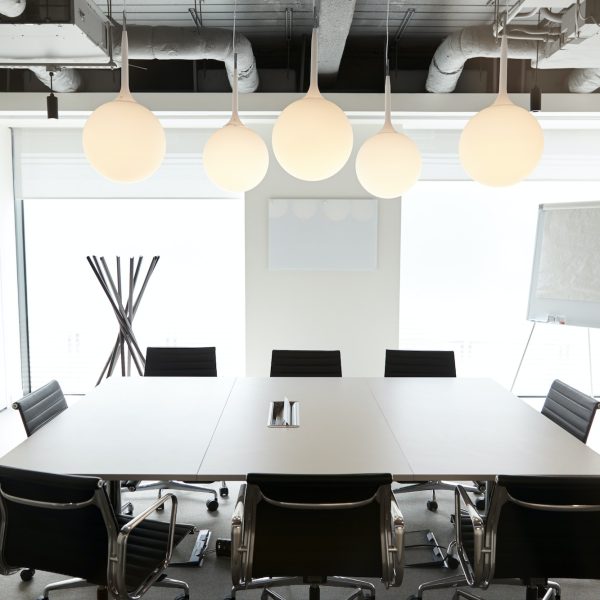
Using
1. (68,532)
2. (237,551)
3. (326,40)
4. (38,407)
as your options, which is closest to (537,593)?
(237,551)

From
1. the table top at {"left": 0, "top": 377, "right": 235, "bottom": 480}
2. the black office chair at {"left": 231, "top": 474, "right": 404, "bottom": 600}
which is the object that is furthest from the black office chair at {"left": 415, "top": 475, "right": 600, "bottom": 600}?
the table top at {"left": 0, "top": 377, "right": 235, "bottom": 480}

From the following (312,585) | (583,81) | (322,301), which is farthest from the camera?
(322,301)

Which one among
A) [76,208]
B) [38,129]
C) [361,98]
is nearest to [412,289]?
[361,98]

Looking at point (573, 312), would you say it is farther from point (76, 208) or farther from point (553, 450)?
point (76, 208)

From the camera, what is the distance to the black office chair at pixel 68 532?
2180 millimetres

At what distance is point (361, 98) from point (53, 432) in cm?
384

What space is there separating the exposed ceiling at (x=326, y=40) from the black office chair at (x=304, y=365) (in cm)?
213

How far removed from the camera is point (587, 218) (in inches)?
217

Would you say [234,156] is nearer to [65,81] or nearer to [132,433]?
[132,433]

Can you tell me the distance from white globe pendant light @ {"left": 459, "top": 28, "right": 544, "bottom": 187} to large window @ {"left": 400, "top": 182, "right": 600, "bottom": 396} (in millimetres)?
4143

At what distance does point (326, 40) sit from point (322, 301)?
8.35ft

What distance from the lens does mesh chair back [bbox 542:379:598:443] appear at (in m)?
3.07

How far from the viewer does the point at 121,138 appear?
249 cm

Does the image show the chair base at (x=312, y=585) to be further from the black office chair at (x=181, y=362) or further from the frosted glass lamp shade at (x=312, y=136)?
the black office chair at (x=181, y=362)
